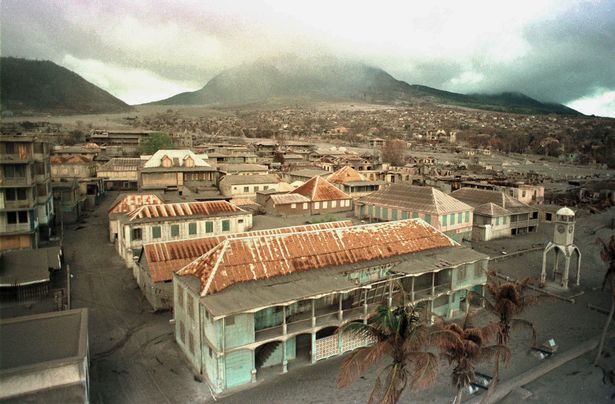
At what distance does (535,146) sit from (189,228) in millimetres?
155655

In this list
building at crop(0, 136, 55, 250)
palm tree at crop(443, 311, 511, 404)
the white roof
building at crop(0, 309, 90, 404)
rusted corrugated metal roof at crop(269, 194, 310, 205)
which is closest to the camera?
palm tree at crop(443, 311, 511, 404)

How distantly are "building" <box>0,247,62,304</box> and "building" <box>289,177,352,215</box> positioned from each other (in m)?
29.5

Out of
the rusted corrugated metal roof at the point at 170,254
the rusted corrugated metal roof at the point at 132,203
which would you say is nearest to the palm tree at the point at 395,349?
the rusted corrugated metal roof at the point at 170,254

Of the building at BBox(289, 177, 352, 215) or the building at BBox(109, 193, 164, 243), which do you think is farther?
the building at BBox(289, 177, 352, 215)

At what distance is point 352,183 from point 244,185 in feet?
50.8

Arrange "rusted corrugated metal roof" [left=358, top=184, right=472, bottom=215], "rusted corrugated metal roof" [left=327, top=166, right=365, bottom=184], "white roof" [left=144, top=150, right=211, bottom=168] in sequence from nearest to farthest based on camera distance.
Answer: "rusted corrugated metal roof" [left=358, top=184, right=472, bottom=215]
"white roof" [left=144, top=150, right=211, bottom=168]
"rusted corrugated metal roof" [left=327, top=166, right=365, bottom=184]

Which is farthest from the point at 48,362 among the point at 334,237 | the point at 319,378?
the point at 334,237

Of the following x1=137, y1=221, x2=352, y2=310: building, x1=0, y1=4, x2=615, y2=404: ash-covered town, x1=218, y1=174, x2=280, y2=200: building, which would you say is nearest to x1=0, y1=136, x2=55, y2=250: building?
x1=0, y1=4, x2=615, y2=404: ash-covered town

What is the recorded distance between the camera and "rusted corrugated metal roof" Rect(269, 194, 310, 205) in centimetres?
5328

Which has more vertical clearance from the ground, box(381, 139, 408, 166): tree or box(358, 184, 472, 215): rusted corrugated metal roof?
box(381, 139, 408, 166): tree

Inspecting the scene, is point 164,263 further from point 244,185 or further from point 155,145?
point 155,145

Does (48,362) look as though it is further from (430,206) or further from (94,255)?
(430,206)

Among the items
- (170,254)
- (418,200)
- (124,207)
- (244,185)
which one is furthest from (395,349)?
(244,185)

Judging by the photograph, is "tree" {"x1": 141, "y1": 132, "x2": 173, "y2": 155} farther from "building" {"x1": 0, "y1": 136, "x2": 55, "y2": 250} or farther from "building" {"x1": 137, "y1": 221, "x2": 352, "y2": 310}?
"building" {"x1": 137, "y1": 221, "x2": 352, "y2": 310}
